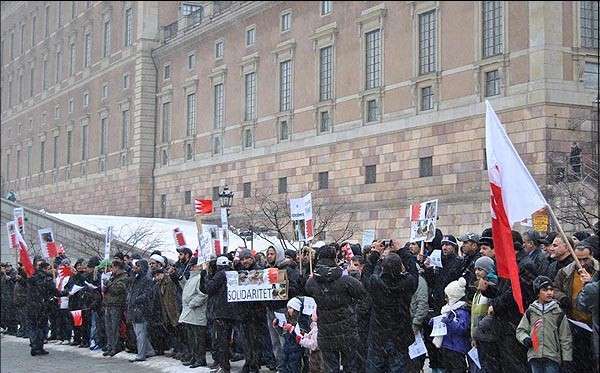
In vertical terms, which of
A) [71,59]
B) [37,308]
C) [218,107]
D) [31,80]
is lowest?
[37,308]

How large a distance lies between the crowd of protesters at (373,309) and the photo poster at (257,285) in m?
0.16

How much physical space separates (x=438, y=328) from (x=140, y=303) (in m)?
7.01

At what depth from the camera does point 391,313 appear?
11.0m

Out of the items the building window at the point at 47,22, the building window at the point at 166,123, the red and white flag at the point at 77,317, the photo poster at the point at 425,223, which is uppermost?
the building window at the point at 47,22

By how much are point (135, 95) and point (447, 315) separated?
45752 mm

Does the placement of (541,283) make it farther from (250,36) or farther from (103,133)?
(103,133)

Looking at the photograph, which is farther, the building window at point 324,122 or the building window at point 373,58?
the building window at point 324,122

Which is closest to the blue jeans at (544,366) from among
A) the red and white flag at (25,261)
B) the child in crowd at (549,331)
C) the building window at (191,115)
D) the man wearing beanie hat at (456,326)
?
the child in crowd at (549,331)

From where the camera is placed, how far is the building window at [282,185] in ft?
135

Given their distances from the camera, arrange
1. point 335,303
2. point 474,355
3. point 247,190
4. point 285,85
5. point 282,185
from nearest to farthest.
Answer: point 474,355 → point 335,303 → point 282,185 → point 285,85 → point 247,190

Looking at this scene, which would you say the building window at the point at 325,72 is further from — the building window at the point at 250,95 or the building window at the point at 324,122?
the building window at the point at 250,95

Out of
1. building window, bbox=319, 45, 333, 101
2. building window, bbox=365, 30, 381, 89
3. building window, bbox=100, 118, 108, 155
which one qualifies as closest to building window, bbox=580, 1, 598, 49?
building window, bbox=365, 30, 381, 89

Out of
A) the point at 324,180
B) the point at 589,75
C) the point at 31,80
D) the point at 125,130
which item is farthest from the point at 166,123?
the point at 589,75

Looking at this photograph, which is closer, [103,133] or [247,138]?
[247,138]
